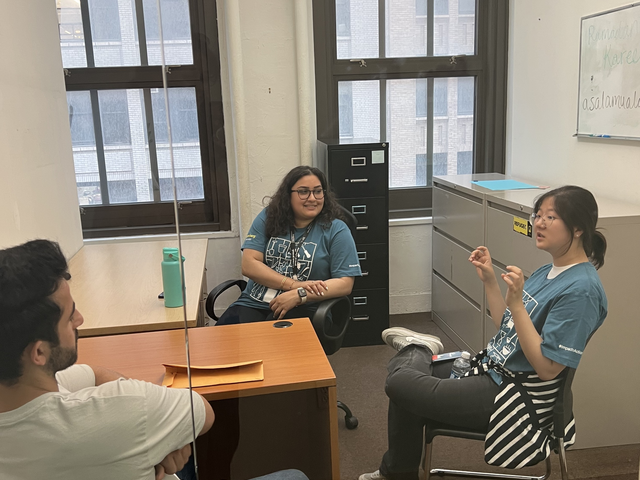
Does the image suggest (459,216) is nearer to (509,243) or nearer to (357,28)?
(509,243)

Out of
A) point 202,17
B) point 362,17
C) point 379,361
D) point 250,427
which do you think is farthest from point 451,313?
point 202,17

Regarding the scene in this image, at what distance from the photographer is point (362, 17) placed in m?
3.00

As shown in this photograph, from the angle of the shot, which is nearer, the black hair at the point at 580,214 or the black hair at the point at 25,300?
the black hair at the point at 25,300

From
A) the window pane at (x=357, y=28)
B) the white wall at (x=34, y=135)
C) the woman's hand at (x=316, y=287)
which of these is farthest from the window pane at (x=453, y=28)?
the white wall at (x=34, y=135)

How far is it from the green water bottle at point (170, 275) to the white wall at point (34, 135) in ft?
0.30

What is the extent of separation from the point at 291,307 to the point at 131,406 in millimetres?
1520

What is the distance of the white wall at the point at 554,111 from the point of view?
88.0 inches

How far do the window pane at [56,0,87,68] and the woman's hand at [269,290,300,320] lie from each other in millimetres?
1600

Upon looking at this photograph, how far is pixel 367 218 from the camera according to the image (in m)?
2.85

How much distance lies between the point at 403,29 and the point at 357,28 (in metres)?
0.30

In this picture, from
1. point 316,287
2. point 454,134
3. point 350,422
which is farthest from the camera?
point 454,134

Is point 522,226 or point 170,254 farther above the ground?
point 170,254

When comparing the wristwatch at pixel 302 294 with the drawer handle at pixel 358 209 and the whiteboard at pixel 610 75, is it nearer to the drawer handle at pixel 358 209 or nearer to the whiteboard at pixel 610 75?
the drawer handle at pixel 358 209

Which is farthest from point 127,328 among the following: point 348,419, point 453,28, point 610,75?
point 453,28
